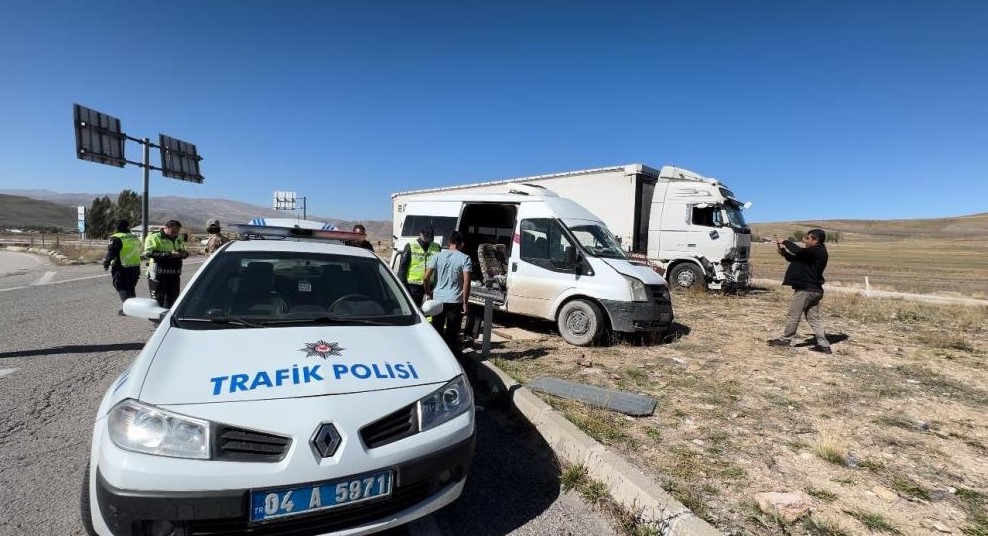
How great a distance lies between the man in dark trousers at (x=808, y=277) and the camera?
6750 mm

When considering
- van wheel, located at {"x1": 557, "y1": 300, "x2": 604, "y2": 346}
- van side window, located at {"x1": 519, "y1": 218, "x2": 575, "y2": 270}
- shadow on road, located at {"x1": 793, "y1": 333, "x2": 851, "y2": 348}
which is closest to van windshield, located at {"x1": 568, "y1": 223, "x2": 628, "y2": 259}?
van side window, located at {"x1": 519, "y1": 218, "x2": 575, "y2": 270}

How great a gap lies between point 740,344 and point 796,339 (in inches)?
48.4

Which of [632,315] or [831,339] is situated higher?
[632,315]

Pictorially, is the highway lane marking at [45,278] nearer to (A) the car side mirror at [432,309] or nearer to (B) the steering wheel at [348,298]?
(B) the steering wheel at [348,298]

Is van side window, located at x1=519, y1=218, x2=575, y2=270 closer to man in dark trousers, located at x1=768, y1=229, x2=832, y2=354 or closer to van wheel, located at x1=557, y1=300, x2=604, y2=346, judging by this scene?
van wheel, located at x1=557, y1=300, x2=604, y2=346

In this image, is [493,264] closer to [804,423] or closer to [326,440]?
[804,423]

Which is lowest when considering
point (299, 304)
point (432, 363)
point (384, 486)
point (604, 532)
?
point (604, 532)

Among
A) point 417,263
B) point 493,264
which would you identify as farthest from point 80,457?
point 493,264

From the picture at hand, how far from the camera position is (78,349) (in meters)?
5.81

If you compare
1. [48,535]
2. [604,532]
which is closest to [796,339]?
[604,532]

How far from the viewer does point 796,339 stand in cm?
788

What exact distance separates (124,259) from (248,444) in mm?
6465

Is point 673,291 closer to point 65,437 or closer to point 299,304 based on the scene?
point 299,304

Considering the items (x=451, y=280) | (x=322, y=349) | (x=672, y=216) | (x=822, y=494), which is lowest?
(x=822, y=494)
